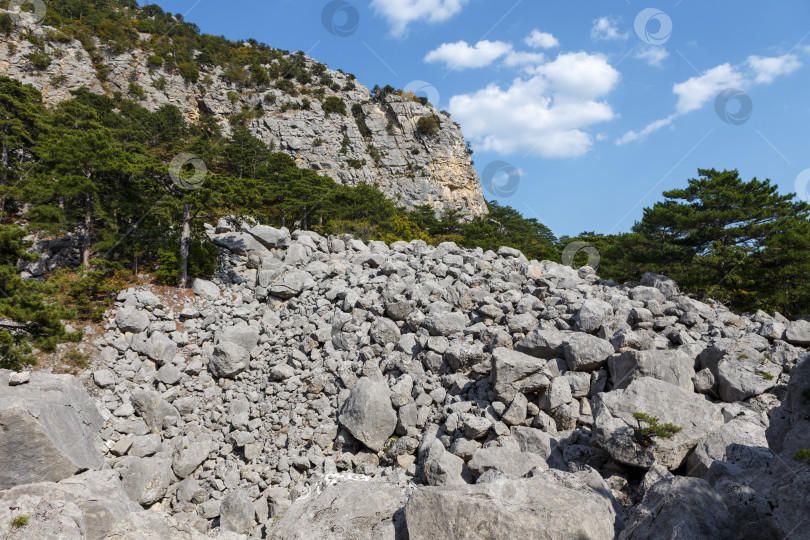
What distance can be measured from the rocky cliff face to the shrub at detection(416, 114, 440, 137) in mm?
691

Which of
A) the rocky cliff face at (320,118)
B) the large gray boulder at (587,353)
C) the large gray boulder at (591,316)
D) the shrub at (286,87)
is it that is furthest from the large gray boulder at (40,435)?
the shrub at (286,87)

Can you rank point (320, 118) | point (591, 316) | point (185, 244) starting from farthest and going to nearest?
point (320, 118)
point (185, 244)
point (591, 316)

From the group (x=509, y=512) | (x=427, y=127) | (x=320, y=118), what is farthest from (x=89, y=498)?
(x=427, y=127)

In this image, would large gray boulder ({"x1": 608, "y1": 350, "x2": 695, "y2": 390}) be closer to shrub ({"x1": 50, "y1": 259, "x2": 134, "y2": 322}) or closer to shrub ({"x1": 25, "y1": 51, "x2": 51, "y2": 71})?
shrub ({"x1": 50, "y1": 259, "x2": 134, "y2": 322})

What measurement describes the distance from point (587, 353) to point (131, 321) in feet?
48.3

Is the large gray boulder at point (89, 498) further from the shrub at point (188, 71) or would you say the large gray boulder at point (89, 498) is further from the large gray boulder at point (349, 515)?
the shrub at point (188, 71)

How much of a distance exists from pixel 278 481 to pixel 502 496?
20.7 ft

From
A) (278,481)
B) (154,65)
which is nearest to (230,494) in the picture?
(278,481)

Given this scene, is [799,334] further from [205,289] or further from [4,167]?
[4,167]

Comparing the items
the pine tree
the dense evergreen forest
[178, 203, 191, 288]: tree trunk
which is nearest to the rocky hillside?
[178, 203, 191, 288]: tree trunk

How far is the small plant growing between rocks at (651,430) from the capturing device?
21.3ft

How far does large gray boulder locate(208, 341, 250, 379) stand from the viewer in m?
12.7

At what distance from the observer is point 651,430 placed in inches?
257

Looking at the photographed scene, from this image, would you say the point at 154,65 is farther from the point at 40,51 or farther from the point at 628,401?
the point at 628,401
